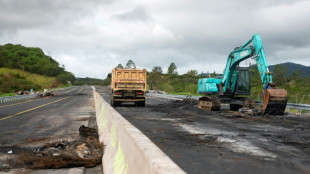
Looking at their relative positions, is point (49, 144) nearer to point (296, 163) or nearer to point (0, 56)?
point (296, 163)

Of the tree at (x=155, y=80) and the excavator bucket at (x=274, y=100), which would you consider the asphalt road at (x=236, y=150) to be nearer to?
the excavator bucket at (x=274, y=100)

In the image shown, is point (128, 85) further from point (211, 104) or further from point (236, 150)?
point (236, 150)

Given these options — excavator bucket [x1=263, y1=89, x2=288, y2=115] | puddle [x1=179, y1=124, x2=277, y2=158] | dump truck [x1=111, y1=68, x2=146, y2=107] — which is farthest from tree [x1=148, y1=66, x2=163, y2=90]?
puddle [x1=179, y1=124, x2=277, y2=158]

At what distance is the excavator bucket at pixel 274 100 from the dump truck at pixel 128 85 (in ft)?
33.9

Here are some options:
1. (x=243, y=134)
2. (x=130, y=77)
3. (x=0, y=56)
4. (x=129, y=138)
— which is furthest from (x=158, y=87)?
(x=0, y=56)

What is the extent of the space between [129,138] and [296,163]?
397cm

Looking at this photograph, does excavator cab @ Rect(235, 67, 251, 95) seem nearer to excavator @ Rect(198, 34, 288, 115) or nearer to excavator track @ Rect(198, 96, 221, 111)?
excavator @ Rect(198, 34, 288, 115)

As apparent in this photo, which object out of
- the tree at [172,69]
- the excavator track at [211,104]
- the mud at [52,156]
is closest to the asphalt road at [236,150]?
the mud at [52,156]

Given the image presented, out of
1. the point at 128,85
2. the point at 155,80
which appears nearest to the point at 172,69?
the point at 155,80

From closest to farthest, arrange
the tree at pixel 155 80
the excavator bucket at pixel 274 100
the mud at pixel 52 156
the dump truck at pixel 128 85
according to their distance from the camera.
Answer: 1. the mud at pixel 52 156
2. the excavator bucket at pixel 274 100
3. the dump truck at pixel 128 85
4. the tree at pixel 155 80

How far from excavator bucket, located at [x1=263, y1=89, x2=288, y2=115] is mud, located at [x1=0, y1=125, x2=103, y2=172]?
11.8 metres

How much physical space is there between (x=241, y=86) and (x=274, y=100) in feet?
18.6

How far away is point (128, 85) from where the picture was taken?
24062 millimetres

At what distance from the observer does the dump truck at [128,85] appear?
24.0 meters
